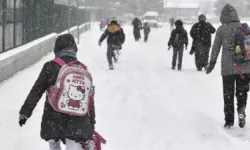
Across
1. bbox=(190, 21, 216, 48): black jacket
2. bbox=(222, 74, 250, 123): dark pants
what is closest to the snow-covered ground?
bbox=(222, 74, 250, 123): dark pants

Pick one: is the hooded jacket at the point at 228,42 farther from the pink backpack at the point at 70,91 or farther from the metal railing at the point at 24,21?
the metal railing at the point at 24,21

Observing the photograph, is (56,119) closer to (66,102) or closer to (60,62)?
(66,102)

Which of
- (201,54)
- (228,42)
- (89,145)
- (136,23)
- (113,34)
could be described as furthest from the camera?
(136,23)

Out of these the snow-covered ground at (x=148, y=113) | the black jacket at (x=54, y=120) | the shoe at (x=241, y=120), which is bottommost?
the snow-covered ground at (x=148, y=113)

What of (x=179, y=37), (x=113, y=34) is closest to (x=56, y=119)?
(x=113, y=34)

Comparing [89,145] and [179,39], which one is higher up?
Result: [179,39]

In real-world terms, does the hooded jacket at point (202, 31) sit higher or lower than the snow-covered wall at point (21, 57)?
higher

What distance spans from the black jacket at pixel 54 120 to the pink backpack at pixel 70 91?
8cm

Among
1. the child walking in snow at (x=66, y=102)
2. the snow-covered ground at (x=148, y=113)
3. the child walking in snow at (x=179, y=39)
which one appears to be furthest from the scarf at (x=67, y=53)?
the child walking in snow at (x=179, y=39)

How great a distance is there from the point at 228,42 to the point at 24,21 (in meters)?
9.74

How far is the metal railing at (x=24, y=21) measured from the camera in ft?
42.1

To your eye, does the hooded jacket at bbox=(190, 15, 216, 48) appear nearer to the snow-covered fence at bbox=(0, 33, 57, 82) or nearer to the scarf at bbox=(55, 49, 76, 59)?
the snow-covered fence at bbox=(0, 33, 57, 82)

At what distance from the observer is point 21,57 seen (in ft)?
46.8

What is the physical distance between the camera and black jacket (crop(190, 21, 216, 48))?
50.8 feet
